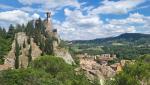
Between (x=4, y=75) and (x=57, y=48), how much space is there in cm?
7445

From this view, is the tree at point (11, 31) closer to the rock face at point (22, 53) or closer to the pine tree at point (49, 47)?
the rock face at point (22, 53)

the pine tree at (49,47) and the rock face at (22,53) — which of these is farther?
the pine tree at (49,47)

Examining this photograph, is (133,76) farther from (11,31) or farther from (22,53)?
(11,31)

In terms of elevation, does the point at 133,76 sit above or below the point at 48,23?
below

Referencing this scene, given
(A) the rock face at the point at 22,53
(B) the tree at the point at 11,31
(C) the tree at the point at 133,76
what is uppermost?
(B) the tree at the point at 11,31

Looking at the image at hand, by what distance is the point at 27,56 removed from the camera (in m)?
148

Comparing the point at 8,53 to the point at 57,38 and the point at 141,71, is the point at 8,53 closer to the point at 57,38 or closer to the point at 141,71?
the point at 57,38

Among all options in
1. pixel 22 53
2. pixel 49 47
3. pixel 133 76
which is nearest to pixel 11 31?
pixel 49 47

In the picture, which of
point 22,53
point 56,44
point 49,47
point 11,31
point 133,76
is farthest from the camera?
point 56,44

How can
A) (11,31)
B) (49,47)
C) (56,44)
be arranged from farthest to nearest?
1. (56,44)
2. (11,31)
3. (49,47)

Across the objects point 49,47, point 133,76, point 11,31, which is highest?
point 11,31

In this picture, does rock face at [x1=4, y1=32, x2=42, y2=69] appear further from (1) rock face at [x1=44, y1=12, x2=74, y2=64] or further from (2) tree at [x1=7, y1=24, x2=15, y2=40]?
(1) rock face at [x1=44, y1=12, x2=74, y2=64]

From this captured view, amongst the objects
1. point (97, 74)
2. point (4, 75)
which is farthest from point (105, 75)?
point (4, 75)

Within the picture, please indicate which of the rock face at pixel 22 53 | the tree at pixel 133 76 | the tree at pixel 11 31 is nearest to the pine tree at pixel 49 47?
the rock face at pixel 22 53
